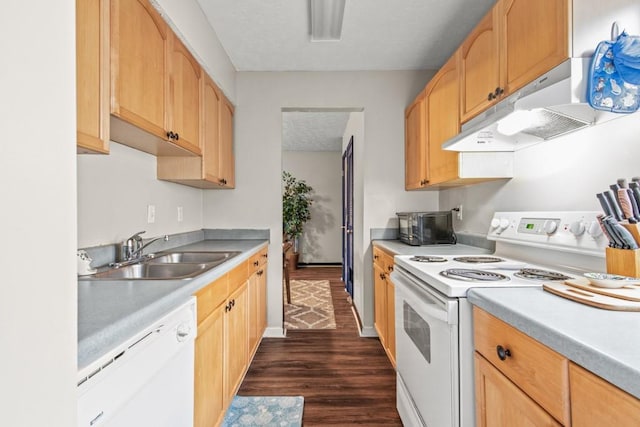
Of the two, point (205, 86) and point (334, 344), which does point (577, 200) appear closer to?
point (334, 344)

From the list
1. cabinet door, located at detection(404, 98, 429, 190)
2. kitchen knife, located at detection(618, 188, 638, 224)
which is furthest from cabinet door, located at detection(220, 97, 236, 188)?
kitchen knife, located at detection(618, 188, 638, 224)

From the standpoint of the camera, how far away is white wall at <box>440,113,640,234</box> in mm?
1173

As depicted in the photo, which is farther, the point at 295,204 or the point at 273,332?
the point at 295,204

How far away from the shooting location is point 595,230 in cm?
121

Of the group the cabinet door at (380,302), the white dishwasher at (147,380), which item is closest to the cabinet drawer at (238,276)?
the white dishwasher at (147,380)

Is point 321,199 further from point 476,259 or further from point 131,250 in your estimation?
point 131,250

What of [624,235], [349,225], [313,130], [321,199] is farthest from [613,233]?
[321,199]

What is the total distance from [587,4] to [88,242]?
2.14 meters

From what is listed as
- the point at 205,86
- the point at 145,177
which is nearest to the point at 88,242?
the point at 145,177

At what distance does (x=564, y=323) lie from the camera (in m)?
0.72

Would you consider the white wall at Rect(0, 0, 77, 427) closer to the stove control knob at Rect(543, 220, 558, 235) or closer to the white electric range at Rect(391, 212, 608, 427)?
the white electric range at Rect(391, 212, 608, 427)

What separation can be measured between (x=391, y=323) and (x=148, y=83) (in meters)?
2.04

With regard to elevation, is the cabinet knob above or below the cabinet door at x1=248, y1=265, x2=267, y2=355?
above

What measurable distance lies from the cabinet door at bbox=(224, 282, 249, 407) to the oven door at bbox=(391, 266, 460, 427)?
3.00ft
